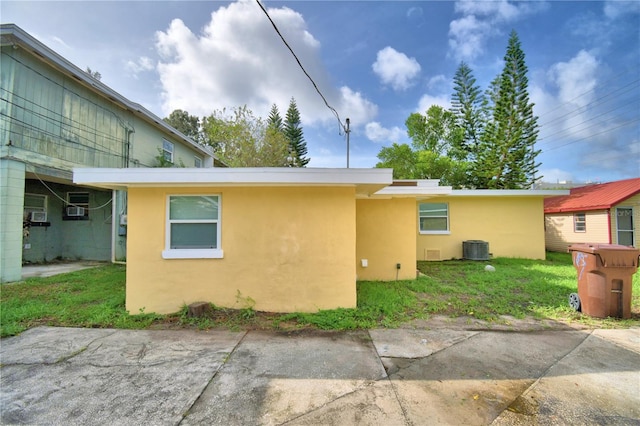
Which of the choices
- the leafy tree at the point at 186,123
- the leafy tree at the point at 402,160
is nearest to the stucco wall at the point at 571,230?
the leafy tree at the point at 402,160

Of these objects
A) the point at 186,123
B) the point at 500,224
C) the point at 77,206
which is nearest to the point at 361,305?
the point at 500,224

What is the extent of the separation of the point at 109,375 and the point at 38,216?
10481mm

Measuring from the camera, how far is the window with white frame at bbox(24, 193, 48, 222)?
359 inches

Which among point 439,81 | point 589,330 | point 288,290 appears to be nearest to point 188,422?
point 288,290

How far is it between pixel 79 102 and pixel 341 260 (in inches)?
413

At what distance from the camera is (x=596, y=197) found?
12727 mm

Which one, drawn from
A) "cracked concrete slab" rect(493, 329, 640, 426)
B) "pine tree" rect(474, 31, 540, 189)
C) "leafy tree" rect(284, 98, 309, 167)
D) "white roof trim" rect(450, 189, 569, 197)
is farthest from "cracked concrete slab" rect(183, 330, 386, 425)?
"leafy tree" rect(284, 98, 309, 167)

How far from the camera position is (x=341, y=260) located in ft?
15.3

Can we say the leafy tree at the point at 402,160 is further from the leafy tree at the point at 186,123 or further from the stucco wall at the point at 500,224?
the leafy tree at the point at 186,123

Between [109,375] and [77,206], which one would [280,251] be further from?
[77,206]

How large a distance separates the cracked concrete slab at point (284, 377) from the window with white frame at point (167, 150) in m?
11.9

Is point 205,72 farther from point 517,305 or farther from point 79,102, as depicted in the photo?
point 517,305

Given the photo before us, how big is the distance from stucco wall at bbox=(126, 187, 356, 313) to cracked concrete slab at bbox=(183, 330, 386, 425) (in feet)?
3.07

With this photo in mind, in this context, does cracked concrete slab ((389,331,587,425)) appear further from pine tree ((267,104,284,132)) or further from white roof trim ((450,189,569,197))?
pine tree ((267,104,284,132))
